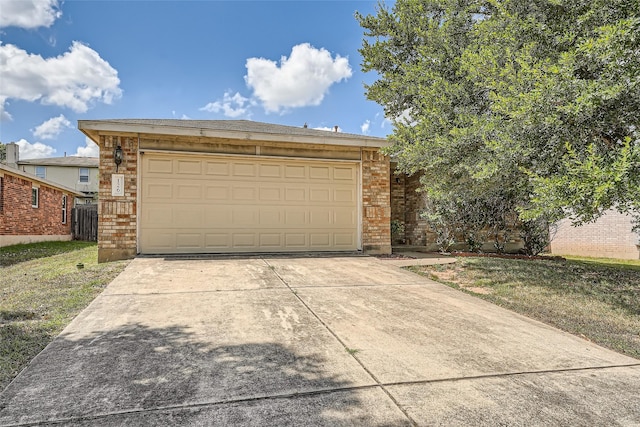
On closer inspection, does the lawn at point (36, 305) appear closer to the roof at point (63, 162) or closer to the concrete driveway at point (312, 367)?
the concrete driveway at point (312, 367)

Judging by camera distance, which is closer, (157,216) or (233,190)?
(157,216)

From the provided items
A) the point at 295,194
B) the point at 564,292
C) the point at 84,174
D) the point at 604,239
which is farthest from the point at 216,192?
the point at 84,174

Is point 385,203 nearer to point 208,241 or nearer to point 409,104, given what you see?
point 409,104

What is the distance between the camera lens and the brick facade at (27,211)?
42.0ft

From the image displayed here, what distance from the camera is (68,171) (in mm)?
27875

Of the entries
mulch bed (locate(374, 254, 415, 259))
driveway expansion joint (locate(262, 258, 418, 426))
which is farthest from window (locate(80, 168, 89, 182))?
driveway expansion joint (locate(262, 258, 418, 426))

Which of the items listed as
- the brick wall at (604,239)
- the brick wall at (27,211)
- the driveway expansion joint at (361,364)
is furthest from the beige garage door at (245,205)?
the brick wall at (604,239)

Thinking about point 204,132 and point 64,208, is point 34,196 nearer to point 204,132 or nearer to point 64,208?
point 64,208

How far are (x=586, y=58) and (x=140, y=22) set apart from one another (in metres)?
10.7

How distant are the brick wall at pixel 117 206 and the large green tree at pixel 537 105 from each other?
18.4ft

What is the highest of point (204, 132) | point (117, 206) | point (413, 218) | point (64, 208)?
point (204, 132)

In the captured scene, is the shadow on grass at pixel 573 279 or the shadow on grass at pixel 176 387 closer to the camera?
the shadow on grass at pixel 176 387

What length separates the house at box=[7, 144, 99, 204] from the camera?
26.9 m

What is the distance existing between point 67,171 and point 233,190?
84.6 feet
